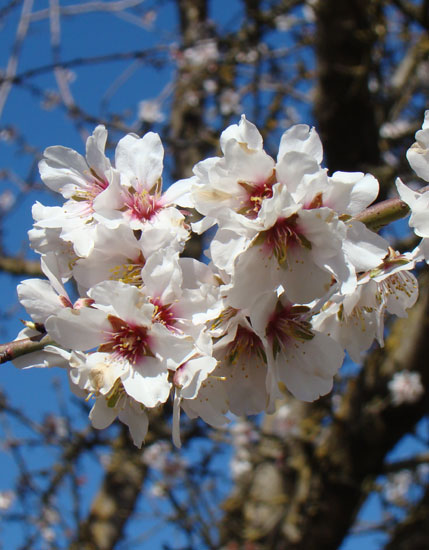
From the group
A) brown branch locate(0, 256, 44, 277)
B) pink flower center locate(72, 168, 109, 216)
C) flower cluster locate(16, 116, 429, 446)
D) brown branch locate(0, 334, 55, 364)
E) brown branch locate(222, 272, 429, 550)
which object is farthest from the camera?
brown branch locate(0, 256, 44, 277)

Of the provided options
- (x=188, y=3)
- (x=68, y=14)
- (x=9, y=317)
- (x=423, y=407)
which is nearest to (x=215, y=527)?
(x=423, y=407)

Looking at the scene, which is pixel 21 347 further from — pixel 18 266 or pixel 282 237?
pixel 18 266

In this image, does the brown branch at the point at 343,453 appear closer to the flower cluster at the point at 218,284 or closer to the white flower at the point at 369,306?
the white flower at the point at 369,306

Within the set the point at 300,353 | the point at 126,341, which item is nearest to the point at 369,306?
the point at 300,353

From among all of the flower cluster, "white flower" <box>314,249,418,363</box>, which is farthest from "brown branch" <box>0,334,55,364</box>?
"white flower" <box>314,249,418,363</box>

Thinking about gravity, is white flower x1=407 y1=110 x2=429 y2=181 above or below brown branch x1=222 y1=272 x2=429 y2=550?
above

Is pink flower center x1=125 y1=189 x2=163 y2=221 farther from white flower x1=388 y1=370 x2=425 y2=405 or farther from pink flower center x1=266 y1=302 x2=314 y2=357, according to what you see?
white flower x1=388 y1=370 x2=425 y2=405
